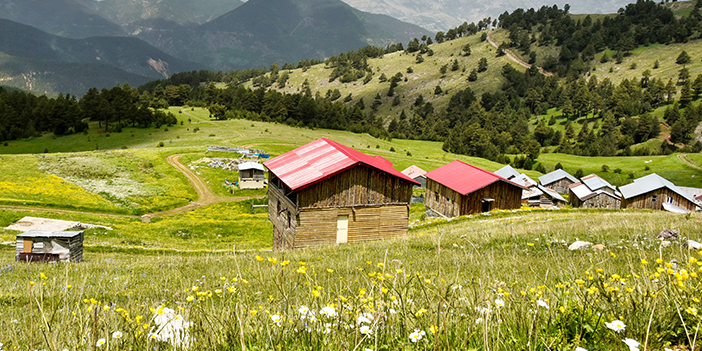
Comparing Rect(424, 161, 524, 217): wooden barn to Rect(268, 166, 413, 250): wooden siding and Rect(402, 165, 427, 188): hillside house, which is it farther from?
Rect(402, 165, 427, 188): hillside house

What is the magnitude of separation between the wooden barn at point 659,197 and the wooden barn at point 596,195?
485cm

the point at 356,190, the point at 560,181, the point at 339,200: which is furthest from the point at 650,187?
the point at 339,200

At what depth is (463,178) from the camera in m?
51.3

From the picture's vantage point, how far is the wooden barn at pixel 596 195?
8869cm

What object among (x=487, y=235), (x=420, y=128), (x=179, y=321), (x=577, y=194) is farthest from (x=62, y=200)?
(x=420, y=128)

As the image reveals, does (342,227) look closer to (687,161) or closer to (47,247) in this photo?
(47,247)

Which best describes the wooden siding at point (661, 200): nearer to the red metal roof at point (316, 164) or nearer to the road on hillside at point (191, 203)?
the red metal roof at point (316, 164)

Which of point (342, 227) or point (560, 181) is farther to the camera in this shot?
point (560, 181)

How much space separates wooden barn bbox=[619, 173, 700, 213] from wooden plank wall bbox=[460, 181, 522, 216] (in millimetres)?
51663

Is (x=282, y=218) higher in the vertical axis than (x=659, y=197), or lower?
higher

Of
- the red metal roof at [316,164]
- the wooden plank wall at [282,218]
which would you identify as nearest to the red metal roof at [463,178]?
the red metal roof at [316,164]

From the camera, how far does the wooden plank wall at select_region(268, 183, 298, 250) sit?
29359mm

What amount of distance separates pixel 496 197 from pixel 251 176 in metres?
42.5

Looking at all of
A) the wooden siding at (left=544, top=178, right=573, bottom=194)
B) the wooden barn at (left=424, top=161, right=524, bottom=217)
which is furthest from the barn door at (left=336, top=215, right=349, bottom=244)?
the wooden siding at (left=544, top=178, right=573, bottom=194)
